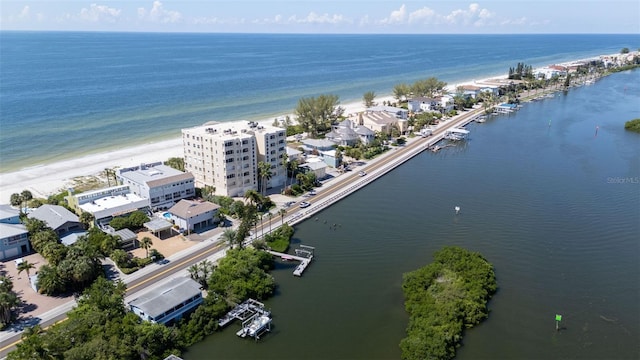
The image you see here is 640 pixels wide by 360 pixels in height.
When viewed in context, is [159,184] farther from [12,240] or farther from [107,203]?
[12,240]

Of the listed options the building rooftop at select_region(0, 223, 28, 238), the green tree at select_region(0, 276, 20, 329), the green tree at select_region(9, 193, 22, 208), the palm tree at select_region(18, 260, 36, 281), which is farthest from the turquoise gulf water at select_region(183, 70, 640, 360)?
the green tree at select_region(9, 193, 22, 208)

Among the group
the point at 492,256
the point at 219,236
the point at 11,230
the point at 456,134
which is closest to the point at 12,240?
the point at 11,230

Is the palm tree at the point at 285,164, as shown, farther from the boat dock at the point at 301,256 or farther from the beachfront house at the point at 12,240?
the beachfront house at the point at 12,240

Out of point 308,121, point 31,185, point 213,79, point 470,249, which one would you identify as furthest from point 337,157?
point 213,79

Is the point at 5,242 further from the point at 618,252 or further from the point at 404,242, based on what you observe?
the point at 618,252

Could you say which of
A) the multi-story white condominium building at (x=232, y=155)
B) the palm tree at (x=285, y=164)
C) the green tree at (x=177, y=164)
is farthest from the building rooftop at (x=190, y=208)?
the green tree at (x=177, y=164)

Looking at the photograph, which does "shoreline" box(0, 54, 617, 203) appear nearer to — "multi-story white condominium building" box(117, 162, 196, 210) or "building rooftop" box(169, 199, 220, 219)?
"multi-story white condominium building" box(117, 162, 196, 210)
